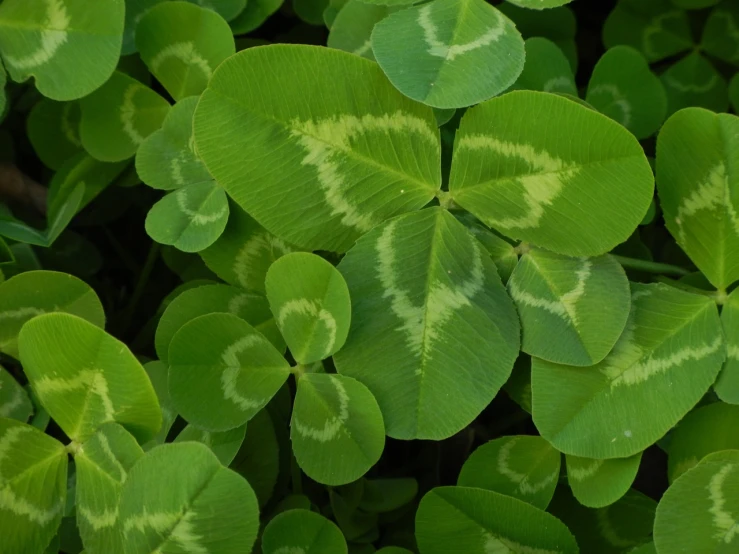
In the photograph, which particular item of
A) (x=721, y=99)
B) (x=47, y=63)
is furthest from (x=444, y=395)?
(x=721, y=99)

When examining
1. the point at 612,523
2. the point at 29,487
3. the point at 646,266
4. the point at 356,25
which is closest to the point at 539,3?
the point at 356,25

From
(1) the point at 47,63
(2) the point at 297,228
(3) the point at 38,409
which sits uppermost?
(1) the point at 47,63

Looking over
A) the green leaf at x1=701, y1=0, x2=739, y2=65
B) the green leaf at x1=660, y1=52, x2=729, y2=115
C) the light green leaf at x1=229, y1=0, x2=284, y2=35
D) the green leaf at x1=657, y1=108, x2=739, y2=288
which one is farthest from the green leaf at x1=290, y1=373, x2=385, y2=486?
the green leaf at x1=701, y1=0, x2=739, y2=65

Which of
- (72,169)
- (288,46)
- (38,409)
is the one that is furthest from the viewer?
(72,169)

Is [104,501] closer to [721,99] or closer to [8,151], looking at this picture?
[8,151]

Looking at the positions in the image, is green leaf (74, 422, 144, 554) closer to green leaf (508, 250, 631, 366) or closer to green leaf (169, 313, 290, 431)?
green leaf (169, 313, 290, 431)

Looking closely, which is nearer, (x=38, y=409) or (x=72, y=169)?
(x=38, y=409)

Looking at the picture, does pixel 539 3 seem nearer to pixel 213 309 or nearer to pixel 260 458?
pixel 213 309
